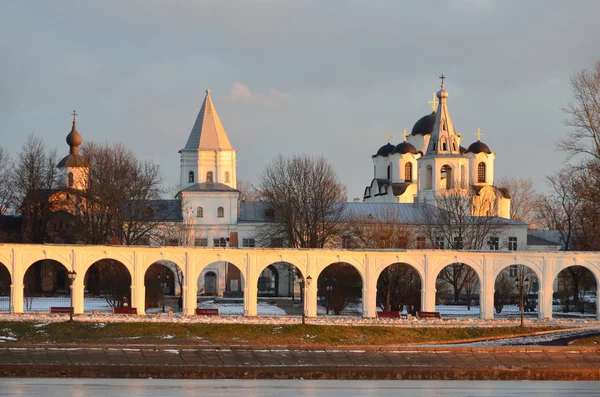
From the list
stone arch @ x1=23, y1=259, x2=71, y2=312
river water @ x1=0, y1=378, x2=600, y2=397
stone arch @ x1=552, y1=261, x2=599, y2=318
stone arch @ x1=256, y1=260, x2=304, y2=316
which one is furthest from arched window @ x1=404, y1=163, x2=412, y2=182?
river water @ x1=0, y1=378, x2=600, y2=397

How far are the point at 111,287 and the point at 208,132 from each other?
2045 centimetres

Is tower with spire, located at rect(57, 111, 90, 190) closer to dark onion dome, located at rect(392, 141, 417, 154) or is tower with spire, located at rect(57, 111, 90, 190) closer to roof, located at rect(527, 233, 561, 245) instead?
dark onion dome, located at rect(392, 141, 417, 154)

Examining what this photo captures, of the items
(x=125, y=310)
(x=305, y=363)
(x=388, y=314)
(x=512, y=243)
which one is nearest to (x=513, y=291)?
(x=512, y=243)

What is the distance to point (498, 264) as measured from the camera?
5316cm

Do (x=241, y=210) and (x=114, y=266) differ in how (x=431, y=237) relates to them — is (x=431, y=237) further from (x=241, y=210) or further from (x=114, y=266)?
(x=114, y=266)

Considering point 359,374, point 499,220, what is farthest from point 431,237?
point 359,374

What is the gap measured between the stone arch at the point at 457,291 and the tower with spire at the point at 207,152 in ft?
49.4

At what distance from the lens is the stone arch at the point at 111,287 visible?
5716 centimetres

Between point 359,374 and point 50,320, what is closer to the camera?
point 359,374

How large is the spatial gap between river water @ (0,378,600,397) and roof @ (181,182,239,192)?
4288 centimetres

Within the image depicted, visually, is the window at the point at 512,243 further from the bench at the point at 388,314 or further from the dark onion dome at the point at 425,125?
the bench at the point at 388,314

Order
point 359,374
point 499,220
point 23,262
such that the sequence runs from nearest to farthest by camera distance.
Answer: point 359,374 → point 23,262 → point 499,220

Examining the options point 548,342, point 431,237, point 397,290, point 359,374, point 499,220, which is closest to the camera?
point 359,374

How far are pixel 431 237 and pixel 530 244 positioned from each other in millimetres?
11637
